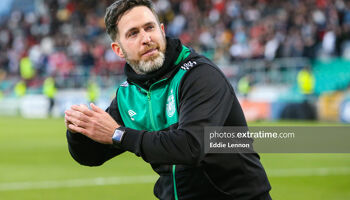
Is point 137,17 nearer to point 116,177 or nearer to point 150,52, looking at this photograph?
point 150,52

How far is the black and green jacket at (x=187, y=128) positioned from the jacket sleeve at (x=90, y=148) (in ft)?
0.92

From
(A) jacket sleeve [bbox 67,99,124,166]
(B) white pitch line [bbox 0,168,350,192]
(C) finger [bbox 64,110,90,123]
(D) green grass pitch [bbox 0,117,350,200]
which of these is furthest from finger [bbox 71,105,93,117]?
(B) white pitch line [bbox 0,168,350,192]

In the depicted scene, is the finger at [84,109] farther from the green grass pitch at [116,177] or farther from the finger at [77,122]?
the green grass pitch at [116,177]

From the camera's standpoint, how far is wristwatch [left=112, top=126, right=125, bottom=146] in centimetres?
354

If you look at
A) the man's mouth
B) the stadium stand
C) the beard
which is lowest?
the beard

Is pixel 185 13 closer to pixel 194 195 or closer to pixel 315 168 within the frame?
pixel 315 168

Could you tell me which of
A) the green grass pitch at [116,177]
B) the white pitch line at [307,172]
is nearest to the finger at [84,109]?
the green grass pitch at [116,177]

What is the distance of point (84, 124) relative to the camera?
3.72 m

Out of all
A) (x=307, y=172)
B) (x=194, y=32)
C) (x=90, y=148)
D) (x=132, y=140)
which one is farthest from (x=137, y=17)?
(x=194, y=32)

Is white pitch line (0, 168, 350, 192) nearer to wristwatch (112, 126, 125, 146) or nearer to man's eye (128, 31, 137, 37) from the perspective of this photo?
man's eye (128, 31, 137, 37)

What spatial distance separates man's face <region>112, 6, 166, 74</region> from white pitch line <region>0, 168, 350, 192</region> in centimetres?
495

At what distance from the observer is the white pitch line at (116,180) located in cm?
854

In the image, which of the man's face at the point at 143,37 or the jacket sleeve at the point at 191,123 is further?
the man's face at the point at 143,37

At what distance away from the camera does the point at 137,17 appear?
12.7 ft
